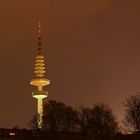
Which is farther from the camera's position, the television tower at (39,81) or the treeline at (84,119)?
the television tower at (39,81)

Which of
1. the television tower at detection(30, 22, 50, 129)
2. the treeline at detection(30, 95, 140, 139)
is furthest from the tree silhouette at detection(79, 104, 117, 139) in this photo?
the television tower at detection(30, 22, 50, 129)

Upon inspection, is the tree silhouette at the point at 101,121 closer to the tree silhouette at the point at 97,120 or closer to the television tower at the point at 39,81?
the tree silhouette at the point at 97,120

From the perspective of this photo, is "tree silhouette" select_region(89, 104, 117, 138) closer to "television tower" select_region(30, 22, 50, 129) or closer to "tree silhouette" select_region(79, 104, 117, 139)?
"tree silhouette" select_region(79, 104, 117, 139)

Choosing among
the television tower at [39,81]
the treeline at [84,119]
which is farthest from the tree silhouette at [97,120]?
the television tower at [39,81]

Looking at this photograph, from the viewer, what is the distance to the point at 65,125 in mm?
113062

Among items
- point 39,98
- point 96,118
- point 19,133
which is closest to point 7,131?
point 19,133

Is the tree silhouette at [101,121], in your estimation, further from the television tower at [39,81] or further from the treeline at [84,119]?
the television tower at [39,81]

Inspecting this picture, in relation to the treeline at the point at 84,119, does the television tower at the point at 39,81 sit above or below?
above

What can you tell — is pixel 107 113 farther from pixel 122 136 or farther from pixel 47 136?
pixel 47 136

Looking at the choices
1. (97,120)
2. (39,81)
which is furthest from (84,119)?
(39,81)

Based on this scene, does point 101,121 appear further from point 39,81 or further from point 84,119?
point 39,81

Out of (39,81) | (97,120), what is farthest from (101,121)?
(39,81)

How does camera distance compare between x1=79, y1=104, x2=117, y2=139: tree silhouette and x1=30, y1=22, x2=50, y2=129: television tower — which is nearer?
x1=79, y1=104, x2=117, y2=139: tree silhouette

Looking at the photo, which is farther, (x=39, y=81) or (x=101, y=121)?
(x=39, y=81)
